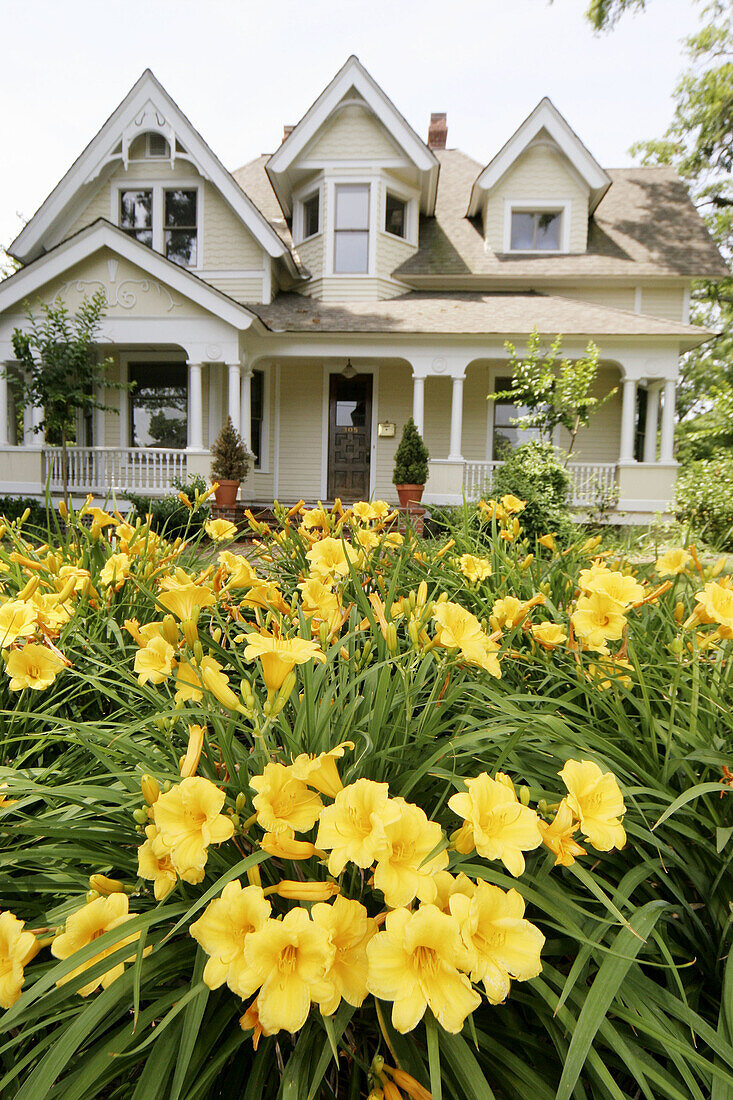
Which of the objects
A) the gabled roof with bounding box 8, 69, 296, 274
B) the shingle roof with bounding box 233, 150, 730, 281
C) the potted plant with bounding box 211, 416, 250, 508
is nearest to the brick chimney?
the shingle roof with bounding box 233, 150, 730, 281

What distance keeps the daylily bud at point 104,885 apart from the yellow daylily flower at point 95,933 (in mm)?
21

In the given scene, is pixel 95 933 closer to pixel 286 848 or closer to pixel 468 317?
pixel 286 848

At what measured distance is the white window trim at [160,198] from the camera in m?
12.9

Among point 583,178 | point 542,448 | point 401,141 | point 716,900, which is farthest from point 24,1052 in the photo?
point 583,178

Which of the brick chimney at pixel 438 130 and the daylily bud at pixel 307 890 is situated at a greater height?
the brick chimney at pixel 438 130

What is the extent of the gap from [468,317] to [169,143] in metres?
7.14

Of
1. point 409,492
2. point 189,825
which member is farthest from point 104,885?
point 409,492

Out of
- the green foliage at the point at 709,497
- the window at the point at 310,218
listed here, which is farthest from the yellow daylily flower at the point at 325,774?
the window at the point at 310,218

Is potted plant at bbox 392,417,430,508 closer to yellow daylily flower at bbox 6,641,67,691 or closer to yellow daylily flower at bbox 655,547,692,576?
yellow daylily flower at bbox 655,547,692,576

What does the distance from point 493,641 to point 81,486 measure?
12349 mm

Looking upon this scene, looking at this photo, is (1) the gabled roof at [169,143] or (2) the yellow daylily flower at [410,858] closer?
(2) the yellow daylily flower at [410,858]

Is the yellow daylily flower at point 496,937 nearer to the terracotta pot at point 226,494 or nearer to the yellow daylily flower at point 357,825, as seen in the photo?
the yellow daylily flower at point 357,825

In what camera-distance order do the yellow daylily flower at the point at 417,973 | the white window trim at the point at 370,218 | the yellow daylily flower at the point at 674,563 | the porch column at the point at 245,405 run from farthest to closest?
the white window trim at the point at 370,218, the porch column at the point at 245,405, the yellow daylily flower at the point at 674,563, the yellow daylily flower at the point at 417,973

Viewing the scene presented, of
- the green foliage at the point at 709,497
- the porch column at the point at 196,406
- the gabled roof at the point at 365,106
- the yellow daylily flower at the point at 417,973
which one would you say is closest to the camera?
the yellow daylily flower at the point at 417,973
